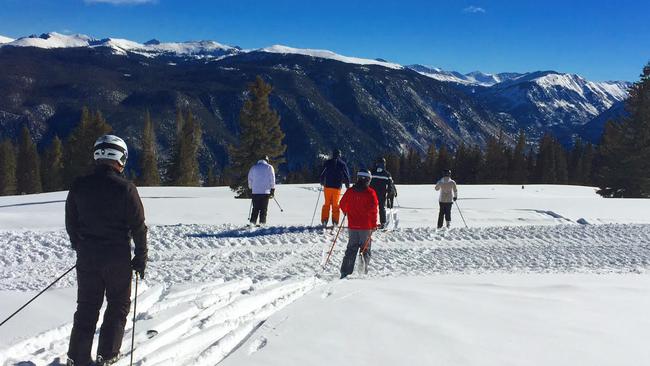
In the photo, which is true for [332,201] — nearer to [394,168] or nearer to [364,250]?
[364,250]

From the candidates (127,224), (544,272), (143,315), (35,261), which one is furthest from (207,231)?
(127,224)

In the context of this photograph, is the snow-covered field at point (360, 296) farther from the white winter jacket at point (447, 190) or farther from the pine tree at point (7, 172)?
the pine tree at point (7, 172)

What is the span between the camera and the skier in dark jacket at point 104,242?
172 inches

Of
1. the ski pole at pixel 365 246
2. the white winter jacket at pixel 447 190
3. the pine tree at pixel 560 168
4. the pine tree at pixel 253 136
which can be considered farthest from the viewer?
the pine tree at pixel 560 168

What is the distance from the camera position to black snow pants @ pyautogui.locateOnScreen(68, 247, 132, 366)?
444 centimetres

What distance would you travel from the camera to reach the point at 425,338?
556 cm

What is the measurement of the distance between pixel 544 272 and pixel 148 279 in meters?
7.68

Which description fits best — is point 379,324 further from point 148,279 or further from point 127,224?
point 148,279

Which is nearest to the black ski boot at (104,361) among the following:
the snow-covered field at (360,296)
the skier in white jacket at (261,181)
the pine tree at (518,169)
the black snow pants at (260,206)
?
the snow-covered field at (360,296)

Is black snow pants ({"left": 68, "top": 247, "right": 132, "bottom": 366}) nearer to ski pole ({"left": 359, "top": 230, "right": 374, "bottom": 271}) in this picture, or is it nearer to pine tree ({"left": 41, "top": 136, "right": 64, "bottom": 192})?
ski pole ({"left": 359, "top": 230, "right": 374, "bottom": 271})

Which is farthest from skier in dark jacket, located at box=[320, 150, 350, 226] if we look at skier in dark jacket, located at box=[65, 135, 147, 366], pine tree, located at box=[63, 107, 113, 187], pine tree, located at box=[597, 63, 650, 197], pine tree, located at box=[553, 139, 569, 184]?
pine tree, located at box=[553, 139, 569, 184]

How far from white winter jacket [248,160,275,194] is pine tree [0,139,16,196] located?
70272 mm

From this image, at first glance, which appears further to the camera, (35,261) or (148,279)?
(35,261)

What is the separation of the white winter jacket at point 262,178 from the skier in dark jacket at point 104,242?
29.5 feet
